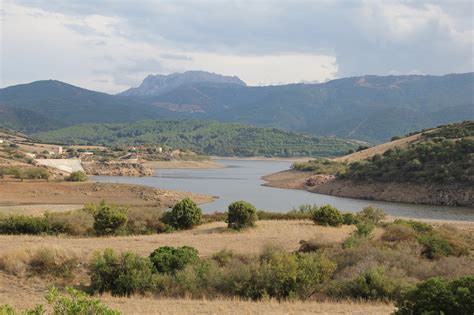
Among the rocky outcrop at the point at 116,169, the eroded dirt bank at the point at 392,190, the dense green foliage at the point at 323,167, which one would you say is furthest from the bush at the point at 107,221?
the rocky outcrop at the point at 116,169

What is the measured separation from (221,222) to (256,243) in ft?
31.1

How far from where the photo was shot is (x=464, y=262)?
20.9 metres

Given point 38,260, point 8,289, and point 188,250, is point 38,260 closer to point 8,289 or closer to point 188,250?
point 8,289

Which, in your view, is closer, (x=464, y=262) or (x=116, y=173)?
(x=464, y=262)

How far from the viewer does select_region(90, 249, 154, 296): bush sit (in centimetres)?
1881

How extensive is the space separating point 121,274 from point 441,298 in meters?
10.7

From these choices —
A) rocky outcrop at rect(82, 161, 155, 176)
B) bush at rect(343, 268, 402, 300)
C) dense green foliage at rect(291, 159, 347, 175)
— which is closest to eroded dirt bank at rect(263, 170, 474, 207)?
dense green foliage at rect(291, 159, 347, 175)

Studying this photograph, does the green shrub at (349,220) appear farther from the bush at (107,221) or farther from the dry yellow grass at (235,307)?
the dry yellow grass at (235,307)

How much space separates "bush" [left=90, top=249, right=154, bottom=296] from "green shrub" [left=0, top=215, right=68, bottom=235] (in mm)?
11843

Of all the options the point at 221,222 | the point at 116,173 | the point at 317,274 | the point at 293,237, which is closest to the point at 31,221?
the point at 221,222

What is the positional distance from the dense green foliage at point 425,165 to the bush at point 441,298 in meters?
59.7

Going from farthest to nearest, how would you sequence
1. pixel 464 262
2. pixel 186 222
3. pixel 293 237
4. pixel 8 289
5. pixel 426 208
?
pixel 426 208
pixel 186 222
pixel 293 237
pixel 464 262
pixel 8 289

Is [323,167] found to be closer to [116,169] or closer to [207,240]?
[116,169]

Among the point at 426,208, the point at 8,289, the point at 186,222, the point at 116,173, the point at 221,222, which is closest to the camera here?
the point at 8,289
